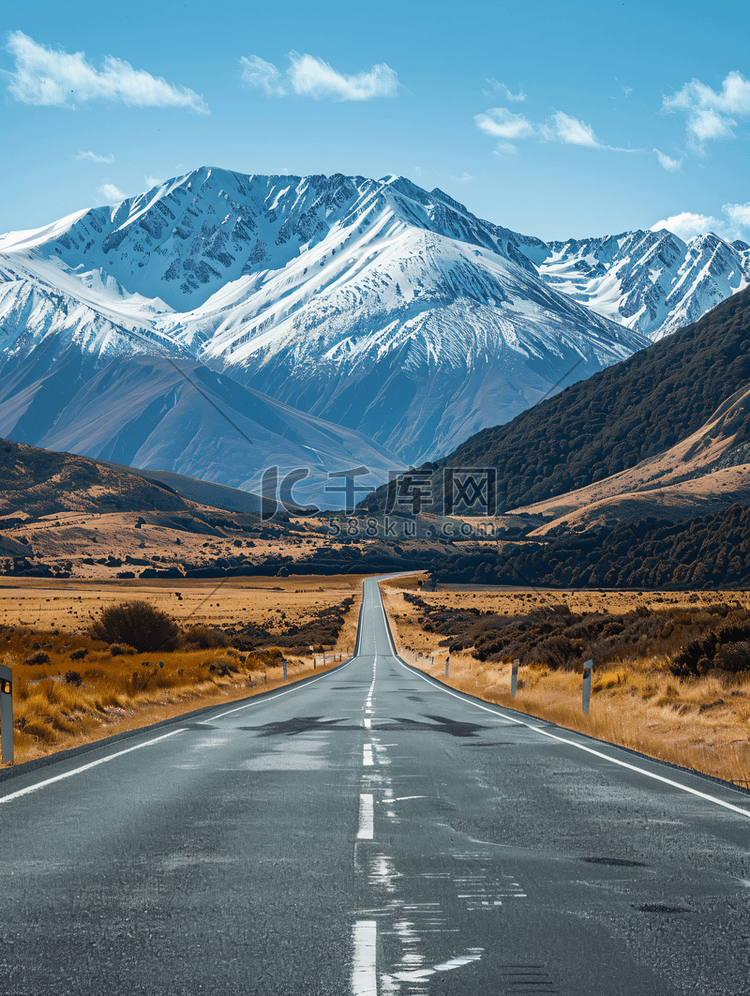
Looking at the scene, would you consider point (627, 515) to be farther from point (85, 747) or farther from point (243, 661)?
point (85, 747)

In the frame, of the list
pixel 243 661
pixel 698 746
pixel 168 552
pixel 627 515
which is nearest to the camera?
pixel 698 746

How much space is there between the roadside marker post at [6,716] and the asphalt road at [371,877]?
1077 millimetres

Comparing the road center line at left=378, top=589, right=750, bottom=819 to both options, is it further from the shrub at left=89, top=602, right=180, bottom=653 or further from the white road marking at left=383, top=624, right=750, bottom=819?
the shrub at left=89, top=602, right=180, bottom=653

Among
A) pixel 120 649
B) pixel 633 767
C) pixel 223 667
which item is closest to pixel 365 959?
pixel 633 767

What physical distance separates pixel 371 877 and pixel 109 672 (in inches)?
844

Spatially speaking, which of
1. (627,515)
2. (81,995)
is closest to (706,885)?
(81,995)

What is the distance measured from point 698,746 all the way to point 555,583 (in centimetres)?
10889

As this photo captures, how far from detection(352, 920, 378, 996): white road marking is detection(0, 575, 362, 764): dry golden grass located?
30.1 ft

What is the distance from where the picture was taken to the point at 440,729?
17.7 meters

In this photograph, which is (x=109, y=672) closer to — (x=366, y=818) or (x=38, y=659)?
(x=38, y=659)

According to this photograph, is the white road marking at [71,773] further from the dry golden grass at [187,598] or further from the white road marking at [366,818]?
the dry golden grass at [187,598]

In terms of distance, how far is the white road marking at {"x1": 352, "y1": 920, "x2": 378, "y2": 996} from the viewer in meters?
4.76

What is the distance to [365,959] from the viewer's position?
5.16 meters

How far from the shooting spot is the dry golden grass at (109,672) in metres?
17.3
